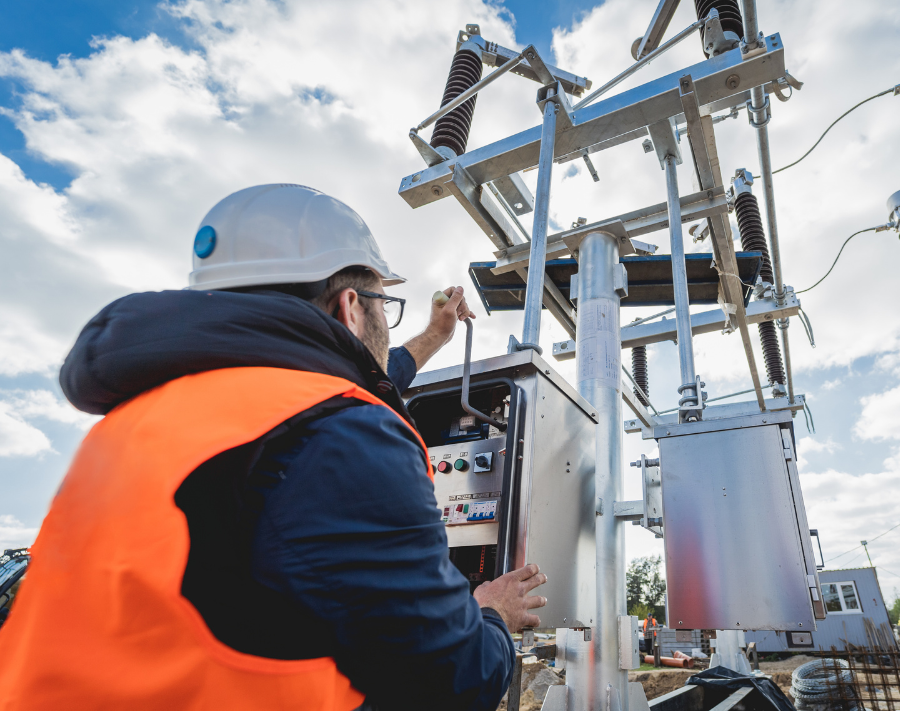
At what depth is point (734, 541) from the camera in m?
2.28

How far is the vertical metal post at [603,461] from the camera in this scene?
2.49 metres

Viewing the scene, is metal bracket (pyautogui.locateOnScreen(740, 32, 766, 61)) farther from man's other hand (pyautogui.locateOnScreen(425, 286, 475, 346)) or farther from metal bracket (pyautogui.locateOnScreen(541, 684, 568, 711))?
metal bracket (pyautogui.locateOnScreen(541, 684, 568, 711))

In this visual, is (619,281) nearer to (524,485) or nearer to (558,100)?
(558,100)

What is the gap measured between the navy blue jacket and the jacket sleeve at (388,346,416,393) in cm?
120

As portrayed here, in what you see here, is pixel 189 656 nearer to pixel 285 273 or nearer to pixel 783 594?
pixel 285 273

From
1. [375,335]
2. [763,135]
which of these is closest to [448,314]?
[375,335]

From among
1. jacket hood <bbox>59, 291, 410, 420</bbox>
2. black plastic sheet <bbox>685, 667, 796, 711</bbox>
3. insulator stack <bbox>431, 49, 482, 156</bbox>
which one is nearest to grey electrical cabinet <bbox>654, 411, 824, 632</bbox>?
jacket hood <bbox>59, 291, 410, 420</bbox>

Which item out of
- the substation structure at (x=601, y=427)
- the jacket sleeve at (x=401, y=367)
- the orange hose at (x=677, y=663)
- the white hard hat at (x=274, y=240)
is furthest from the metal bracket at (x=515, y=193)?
the orange hose at (x=677, y=663)

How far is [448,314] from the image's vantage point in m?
2.31

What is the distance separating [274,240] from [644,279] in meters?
4.32

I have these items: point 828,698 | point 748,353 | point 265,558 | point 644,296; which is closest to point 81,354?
point 265,558

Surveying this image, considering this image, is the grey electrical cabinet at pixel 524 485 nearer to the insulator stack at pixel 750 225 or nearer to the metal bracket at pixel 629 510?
the metal bracket at pixel 629 510

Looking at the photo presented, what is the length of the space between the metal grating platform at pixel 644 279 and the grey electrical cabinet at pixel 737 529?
2.23m

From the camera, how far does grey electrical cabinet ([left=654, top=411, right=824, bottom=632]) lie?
2.13 m
